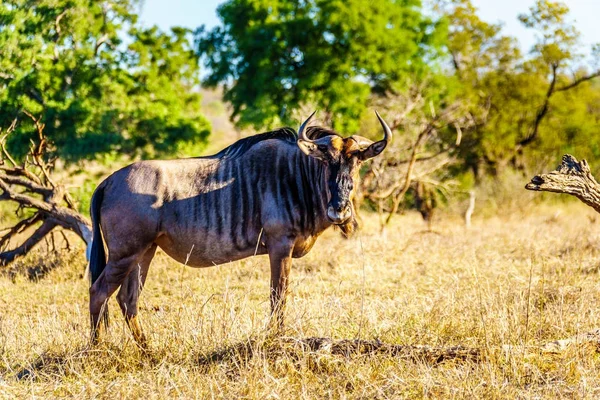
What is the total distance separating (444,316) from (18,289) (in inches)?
227

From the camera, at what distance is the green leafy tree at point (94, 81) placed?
49.9 feet

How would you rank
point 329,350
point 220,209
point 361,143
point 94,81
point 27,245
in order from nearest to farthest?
point 329,350, point 361,143, point 220,209, point 27,245, point 94,81

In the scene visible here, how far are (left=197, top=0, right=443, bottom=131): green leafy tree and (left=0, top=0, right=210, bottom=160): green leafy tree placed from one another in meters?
1.82

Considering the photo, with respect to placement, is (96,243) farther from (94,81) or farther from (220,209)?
(94,81)

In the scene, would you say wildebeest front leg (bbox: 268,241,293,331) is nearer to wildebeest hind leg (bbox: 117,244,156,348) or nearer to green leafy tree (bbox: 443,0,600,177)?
wildebeest hind leg (bbox: 117,244,156,348)

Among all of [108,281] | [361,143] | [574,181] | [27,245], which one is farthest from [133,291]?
[27,245]

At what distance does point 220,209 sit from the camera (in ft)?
19.7

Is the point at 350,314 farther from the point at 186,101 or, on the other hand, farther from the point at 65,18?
the point at 186,101

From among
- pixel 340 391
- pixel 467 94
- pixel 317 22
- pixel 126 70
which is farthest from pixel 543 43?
pixel 340 391

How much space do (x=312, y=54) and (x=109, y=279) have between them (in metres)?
16.2

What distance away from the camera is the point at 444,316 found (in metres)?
5.73

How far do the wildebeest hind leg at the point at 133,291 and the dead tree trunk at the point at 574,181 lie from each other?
12.0ft

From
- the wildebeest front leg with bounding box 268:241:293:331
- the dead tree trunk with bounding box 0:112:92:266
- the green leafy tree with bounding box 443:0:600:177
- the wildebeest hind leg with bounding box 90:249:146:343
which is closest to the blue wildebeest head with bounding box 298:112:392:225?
the wildebeest front leg with bounding box 268:241:293:331

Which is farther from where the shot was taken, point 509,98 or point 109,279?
point 509,98
